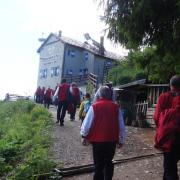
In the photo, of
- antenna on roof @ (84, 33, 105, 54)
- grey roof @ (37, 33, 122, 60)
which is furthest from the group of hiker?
antenna on roof @ (84, 33, 105, 54)

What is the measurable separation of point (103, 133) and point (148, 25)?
5418 millimetres

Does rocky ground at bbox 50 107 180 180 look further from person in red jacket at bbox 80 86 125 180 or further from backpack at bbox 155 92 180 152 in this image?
backpack at bbox 155 92 180 152

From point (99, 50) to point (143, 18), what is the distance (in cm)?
5101

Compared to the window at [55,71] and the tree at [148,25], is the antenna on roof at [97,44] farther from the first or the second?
the tree at [148,25]

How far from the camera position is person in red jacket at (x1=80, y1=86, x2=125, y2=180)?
6.89 meters

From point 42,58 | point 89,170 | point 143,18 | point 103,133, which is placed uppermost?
point 42,58

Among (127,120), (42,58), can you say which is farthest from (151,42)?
(42,58)

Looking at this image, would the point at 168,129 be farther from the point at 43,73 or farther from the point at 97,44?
the point at 43,73

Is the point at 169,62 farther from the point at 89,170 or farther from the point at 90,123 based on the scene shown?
the point at 90,123

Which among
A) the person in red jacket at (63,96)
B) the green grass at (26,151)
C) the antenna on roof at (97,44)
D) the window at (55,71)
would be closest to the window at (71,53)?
the window at (55,71)

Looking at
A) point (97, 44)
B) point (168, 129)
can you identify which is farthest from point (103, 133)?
point (97, 44)

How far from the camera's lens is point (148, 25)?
1147cm

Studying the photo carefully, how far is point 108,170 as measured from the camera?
691 centimetres

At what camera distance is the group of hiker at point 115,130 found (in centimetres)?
614
